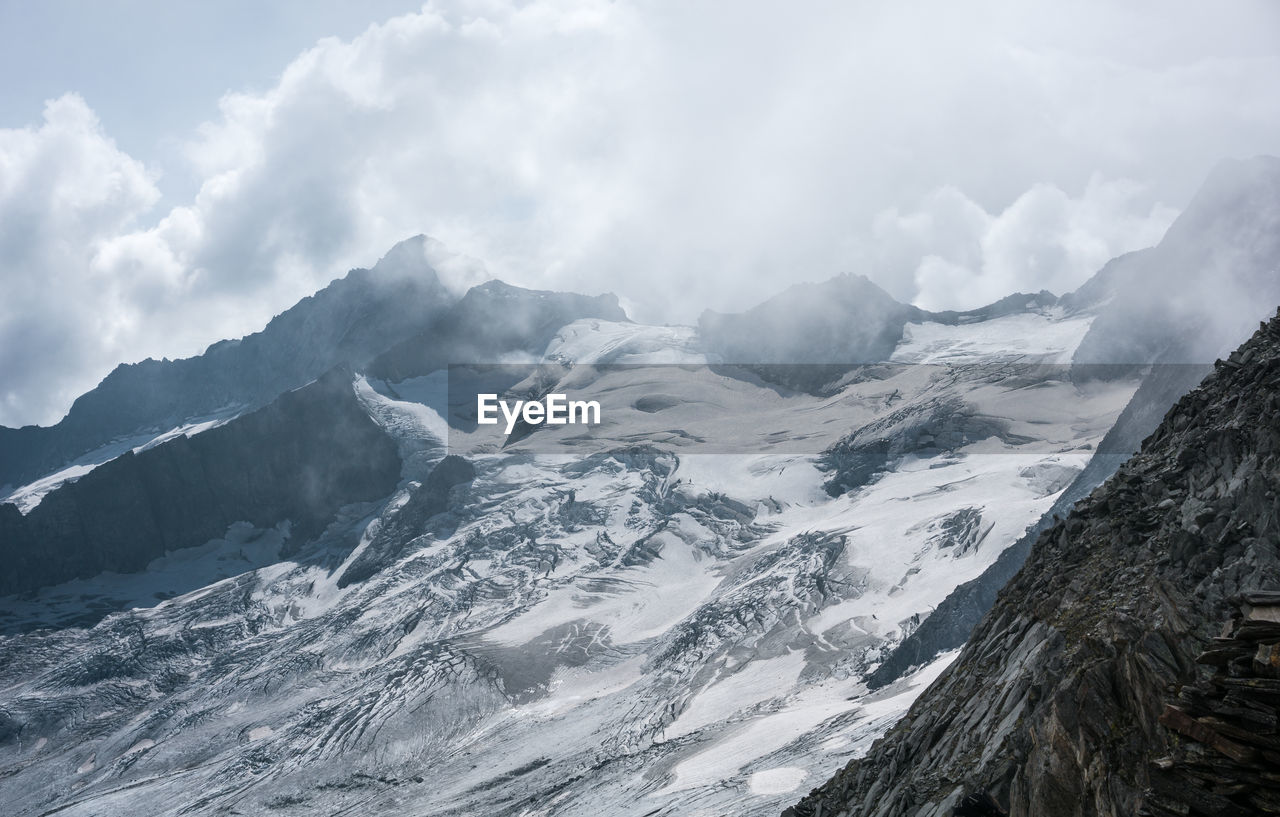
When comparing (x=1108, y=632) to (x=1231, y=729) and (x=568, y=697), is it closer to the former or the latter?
(x=1231, y=729)

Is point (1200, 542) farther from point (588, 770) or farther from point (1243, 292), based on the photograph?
point (1243, 292)

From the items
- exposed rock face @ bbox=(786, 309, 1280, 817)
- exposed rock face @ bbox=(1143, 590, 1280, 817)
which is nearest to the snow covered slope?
exposed rock face @ bbox=(786, 309, 1280, 817)

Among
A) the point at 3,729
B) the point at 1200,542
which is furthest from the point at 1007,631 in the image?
the point at 3,729

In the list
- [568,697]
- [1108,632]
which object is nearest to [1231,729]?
[1108,632]

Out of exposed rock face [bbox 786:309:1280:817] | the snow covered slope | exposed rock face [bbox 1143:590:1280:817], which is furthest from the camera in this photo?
the snow covered slope

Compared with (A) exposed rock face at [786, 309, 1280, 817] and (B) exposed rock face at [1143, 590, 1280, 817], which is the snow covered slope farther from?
(B) exposed rock face at [1143, 590, 1280, 817]

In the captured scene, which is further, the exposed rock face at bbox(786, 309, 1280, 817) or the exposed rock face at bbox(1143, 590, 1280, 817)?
the exposed rock face at bbox(786, 309, 1280, 817)

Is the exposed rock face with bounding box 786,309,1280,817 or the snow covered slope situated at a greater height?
the exposed rock face with bounding box 786,309,1280,817

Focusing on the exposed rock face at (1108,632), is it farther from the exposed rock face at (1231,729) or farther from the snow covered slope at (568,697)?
the snow covered slope at (568,697)

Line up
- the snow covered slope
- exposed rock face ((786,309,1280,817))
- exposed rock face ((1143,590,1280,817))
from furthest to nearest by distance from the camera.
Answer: the snow covered slope → exposed rock face ((786,309,1280,817)) → exposed rock face ((1143,590,1280,817))
